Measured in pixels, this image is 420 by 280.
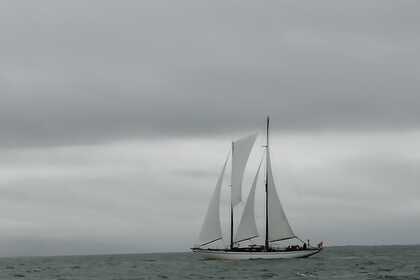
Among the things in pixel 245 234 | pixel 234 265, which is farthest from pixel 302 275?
pixel 245 234

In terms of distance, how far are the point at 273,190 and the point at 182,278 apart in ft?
122

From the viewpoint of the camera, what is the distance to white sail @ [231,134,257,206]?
12319 cm

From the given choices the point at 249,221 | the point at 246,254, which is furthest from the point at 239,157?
the point at 246,254

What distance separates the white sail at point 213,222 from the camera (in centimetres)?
12038

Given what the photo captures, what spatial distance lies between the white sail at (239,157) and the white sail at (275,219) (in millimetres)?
5021

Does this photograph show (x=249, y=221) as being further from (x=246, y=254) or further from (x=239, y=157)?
(x=239, y=157)

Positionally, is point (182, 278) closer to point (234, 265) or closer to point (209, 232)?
point (234, 265)

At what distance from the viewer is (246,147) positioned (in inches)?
4860

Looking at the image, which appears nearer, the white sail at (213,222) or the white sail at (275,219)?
the white sail at (213,222)

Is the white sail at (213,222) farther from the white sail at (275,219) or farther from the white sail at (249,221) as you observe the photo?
the white sail at (275,219)

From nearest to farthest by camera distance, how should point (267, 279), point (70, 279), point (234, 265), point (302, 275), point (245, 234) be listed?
1. point (267, 279)
2. point (302, 275)
3. point (70, 279)
4. point (234, 265)
5. point (245, 234)

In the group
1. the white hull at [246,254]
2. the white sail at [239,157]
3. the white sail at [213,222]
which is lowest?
the white hull at [246,254]

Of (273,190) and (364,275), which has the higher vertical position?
(273,190)

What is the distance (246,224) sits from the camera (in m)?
121
